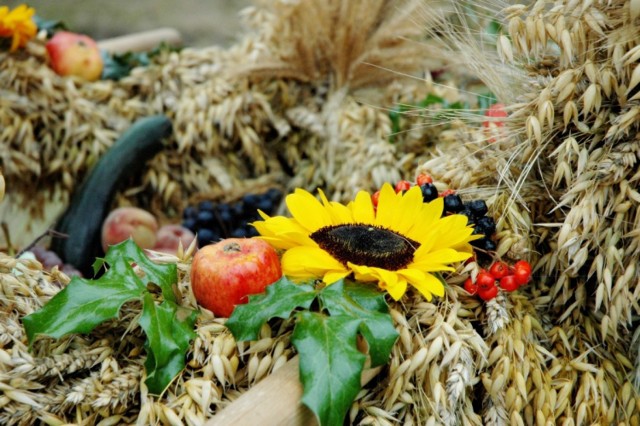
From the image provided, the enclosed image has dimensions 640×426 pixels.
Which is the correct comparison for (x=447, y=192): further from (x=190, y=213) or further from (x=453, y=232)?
(x=190, y=213)

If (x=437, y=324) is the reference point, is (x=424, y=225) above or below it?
above

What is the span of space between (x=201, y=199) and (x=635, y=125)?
65.1 inches

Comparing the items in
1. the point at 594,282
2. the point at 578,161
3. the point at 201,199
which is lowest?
the point at 201,199

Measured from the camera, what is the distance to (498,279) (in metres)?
1.29

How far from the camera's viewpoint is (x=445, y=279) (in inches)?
50.9

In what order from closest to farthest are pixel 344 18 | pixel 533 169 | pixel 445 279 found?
pixel 445 279
pixel 533 169
pixel 344 18

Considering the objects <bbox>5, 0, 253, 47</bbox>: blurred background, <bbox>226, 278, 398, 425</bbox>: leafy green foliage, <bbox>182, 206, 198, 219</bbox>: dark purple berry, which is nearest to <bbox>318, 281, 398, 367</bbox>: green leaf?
<bbox>226, 278, 398, 425</bbox>: leafy green foliage

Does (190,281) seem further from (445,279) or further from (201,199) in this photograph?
(201,199)

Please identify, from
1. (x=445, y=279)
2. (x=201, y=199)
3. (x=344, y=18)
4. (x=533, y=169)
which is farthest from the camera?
(x=201, y=199)

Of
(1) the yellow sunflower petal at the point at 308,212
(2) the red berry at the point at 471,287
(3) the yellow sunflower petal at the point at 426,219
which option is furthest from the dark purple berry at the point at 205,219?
(2) the red berry at the point at 471,287

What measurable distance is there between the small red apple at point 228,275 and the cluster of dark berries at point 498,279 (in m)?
0.39

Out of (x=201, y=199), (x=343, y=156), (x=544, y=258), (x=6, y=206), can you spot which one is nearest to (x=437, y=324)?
(x=544, y=258)

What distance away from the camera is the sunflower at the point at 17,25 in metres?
2.38

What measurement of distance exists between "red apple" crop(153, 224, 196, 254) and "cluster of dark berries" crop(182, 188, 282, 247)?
0.13ft
